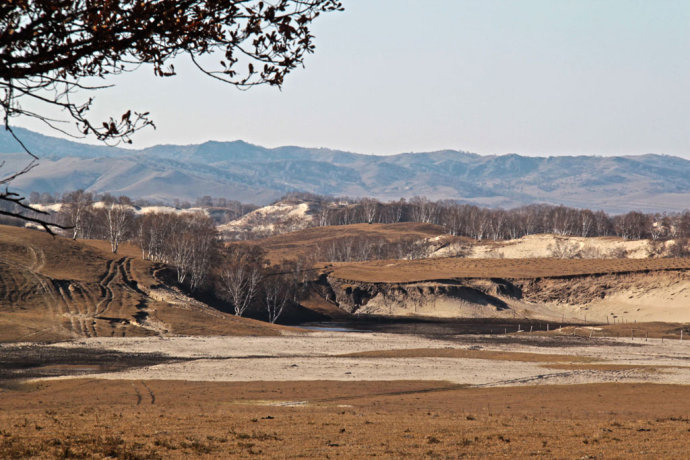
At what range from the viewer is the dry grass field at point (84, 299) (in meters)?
80.9

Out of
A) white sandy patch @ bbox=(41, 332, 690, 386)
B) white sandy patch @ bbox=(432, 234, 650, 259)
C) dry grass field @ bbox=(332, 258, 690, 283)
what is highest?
white sandy patch @ bbox=(432, 234, 650, 259)

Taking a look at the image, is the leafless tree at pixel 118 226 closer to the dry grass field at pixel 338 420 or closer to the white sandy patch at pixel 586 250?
the dry grass field at pixel 338 420

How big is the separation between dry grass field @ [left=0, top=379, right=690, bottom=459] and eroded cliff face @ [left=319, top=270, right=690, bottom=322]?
8024 centimetres

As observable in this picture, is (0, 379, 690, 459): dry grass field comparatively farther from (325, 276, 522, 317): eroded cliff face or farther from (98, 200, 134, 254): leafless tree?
(98, 200, 134, 254): leafless tree

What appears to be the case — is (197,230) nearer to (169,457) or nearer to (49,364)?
(49,364)

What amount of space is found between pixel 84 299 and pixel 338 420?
226 feet

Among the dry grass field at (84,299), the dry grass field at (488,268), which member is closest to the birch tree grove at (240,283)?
the dry grass field at (84,299)

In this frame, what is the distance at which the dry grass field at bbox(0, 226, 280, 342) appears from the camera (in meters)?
80.9

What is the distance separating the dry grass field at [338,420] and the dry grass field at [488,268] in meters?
91.4

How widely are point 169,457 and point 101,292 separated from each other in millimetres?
80435

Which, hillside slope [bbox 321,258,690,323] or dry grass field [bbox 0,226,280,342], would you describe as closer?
dry grass field [bbox 0,226,280,342]

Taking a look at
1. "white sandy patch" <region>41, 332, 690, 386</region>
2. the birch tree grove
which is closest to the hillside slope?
the birch tree grove

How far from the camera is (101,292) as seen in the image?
96500 millimetres

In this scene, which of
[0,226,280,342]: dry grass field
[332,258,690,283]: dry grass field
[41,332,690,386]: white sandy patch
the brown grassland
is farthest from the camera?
[332,258,690,283]: dry grass field
